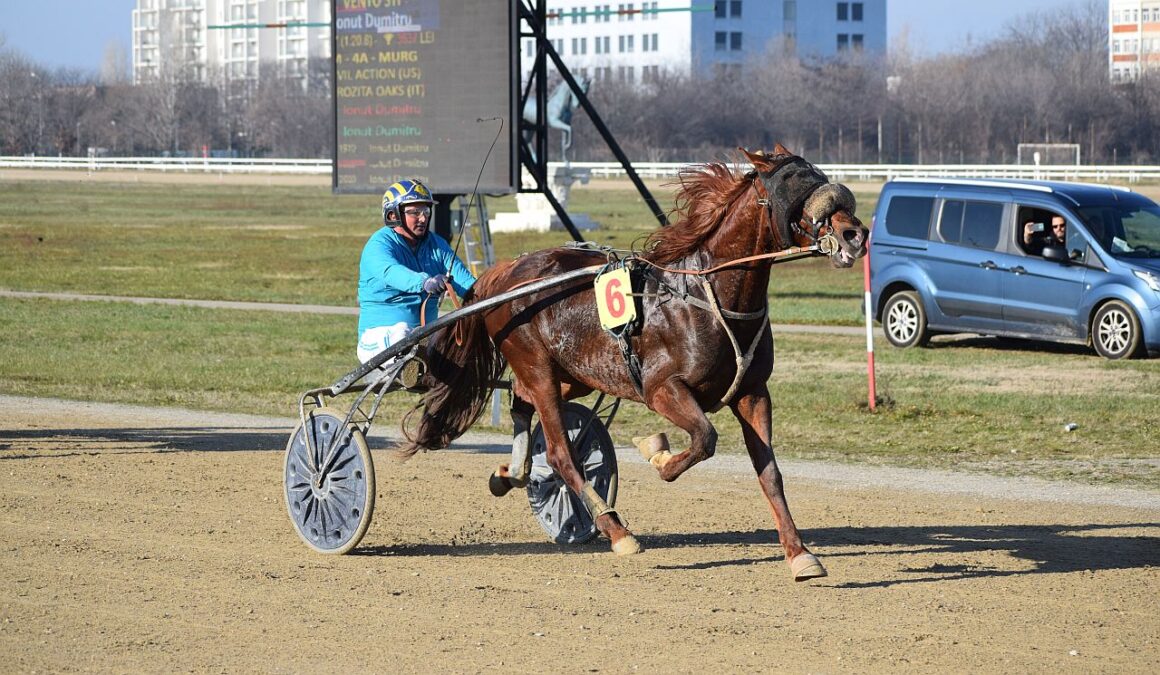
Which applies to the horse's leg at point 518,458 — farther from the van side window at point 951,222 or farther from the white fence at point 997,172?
the white fence at point 997,172

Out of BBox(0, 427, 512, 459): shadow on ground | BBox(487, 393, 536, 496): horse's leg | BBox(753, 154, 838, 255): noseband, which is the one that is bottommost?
BBox(0, 427, 512, 459): shadow on ground

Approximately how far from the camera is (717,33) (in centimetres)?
11194

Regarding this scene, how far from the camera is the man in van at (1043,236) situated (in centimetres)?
1827

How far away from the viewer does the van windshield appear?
17.9m

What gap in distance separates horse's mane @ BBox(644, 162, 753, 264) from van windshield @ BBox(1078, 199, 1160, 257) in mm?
10822

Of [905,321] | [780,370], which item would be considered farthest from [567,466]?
[905,321]

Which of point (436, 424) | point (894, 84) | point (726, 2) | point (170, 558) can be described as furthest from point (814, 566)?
point (726, 2)

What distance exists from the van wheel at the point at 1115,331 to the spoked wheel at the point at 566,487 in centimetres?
1010

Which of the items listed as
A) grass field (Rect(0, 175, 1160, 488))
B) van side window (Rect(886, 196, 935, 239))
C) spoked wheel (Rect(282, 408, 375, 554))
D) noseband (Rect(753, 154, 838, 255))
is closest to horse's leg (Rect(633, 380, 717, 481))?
noseband (Rect(753, 154, 838, 255))

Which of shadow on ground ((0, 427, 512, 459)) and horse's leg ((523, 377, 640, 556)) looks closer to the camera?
horse's leg ((523, 377, 640, 556))

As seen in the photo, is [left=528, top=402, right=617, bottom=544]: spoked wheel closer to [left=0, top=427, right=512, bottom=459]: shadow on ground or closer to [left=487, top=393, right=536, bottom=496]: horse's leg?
[left=487, top=393, right=536, bottom=496]: horse's leg

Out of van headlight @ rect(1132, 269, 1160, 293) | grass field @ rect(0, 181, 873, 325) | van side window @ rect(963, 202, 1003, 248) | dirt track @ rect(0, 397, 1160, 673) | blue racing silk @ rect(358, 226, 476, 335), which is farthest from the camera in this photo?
grass field @ rect(0, 181, 873, 325)

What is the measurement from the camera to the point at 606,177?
71.9 metres

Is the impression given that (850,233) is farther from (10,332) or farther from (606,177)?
(606,177)
